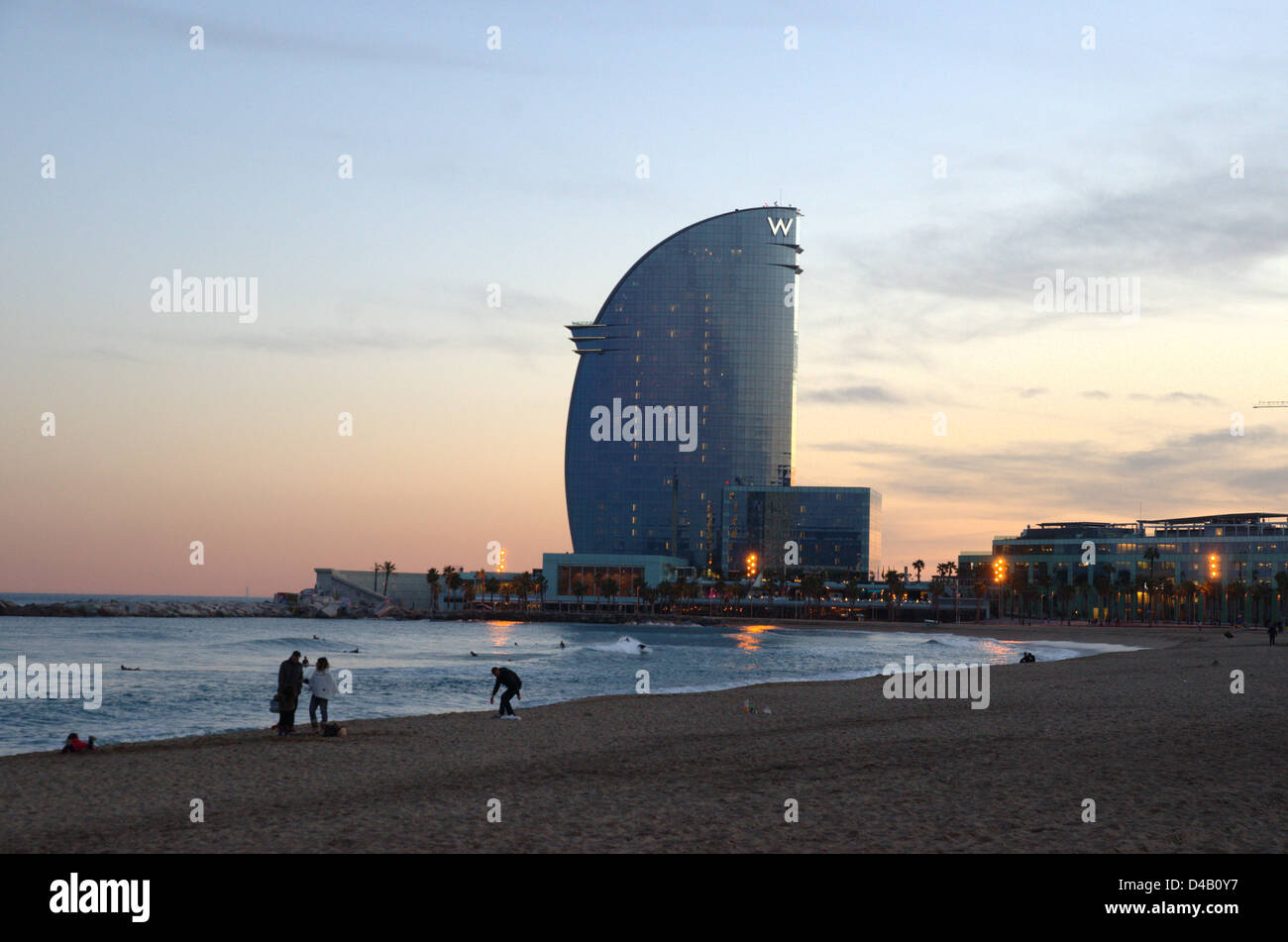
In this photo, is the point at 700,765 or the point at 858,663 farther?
the point at 858,663

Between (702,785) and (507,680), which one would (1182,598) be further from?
(702,785)

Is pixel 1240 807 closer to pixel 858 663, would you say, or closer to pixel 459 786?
pixel 459 786

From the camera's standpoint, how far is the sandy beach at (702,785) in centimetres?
1323

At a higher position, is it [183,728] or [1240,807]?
[1240,807]

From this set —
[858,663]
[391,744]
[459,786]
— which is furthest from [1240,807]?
[858,663]

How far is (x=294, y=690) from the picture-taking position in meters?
26.4

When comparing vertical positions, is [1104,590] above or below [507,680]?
below

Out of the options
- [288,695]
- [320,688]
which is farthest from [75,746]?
[320,688]

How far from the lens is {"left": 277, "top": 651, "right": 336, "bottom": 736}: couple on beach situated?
85.5 ft

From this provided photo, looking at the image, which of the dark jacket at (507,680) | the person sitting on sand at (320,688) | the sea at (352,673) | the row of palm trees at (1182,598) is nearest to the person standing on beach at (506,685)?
the dark jacket at (507,680)

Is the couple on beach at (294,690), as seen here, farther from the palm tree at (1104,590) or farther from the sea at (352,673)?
the palm tree at (1104,590)

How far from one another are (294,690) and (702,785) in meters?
13.2
